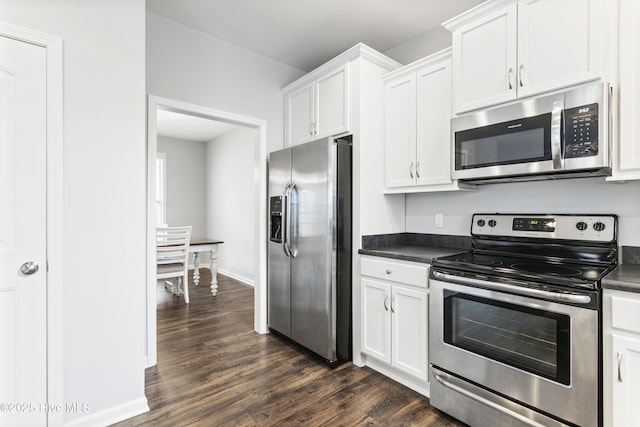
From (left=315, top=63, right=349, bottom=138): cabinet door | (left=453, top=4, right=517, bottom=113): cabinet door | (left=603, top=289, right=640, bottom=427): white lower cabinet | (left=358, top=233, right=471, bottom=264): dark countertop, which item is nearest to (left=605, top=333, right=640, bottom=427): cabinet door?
(left=603, top=289, right=640, bottom=427): white lower cabinet

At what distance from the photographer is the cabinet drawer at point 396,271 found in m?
2.13

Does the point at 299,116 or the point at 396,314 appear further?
the point at 299,116

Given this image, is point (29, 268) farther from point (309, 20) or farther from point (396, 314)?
point (309, 20)

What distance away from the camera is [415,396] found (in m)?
2.17

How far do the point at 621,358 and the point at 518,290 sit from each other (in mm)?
447

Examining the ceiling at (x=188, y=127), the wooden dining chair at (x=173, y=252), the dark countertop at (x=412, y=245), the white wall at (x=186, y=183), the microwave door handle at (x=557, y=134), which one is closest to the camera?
the microwave door handle at (x=557, y=134)

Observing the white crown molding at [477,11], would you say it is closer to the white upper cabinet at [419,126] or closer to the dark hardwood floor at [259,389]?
the white upper cabinet at [419,126]

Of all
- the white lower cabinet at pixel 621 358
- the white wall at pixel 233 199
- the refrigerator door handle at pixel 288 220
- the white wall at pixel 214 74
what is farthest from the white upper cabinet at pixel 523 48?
the white wall at pixel 233 199

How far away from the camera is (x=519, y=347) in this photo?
1681mm

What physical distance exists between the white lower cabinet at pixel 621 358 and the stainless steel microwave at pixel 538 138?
67cm

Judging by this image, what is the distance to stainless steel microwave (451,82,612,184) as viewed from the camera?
1.62 meters

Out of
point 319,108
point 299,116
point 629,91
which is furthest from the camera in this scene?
point 299,116

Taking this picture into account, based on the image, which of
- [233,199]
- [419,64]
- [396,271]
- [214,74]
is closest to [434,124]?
[419,64]

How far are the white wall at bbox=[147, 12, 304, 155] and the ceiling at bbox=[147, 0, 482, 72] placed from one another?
10 cm
